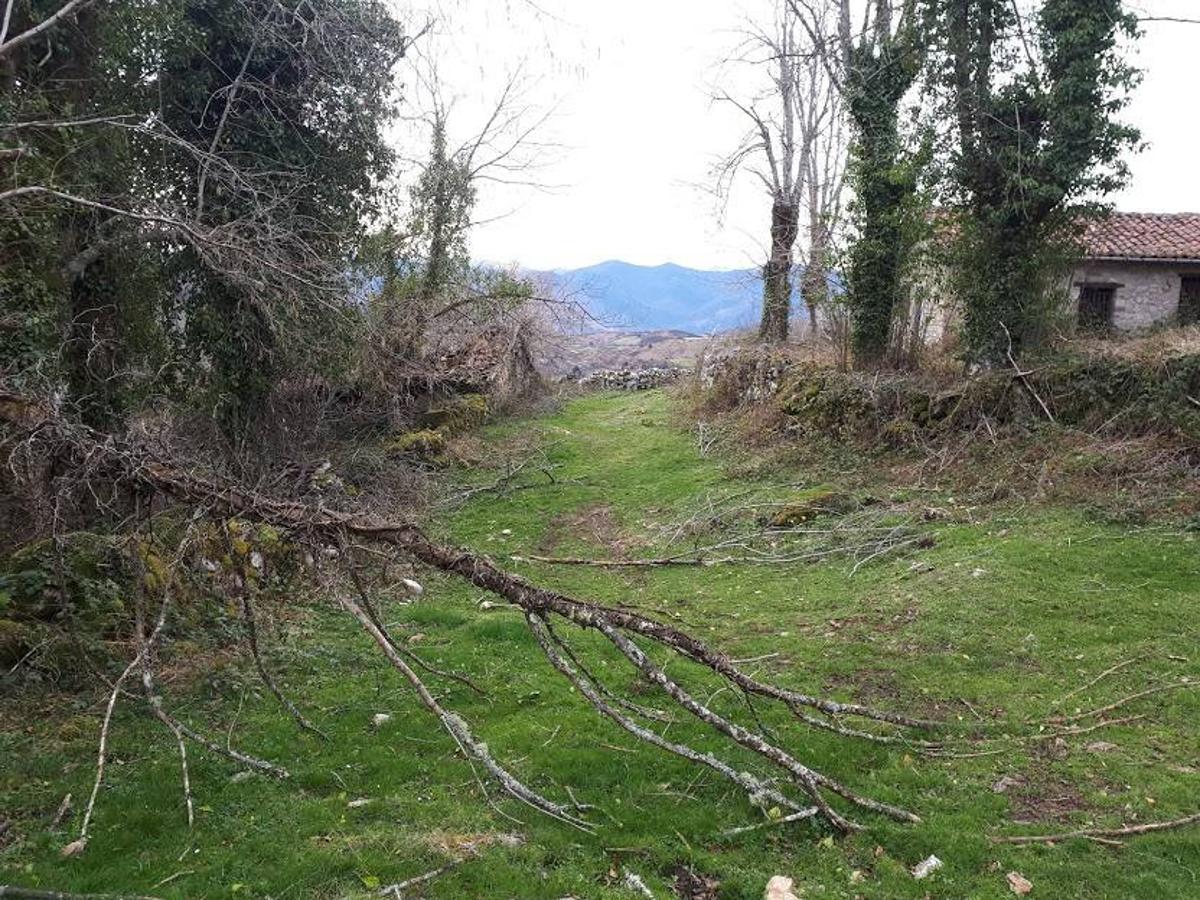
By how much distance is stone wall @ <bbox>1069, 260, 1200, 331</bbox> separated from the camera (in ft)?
69.0

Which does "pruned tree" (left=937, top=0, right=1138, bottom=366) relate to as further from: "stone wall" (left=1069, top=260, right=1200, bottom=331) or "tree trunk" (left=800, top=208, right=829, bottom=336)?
"stone wall" (left=1069, top=260, right=1200, bottom=331)

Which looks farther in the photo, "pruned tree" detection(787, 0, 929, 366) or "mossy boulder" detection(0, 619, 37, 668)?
"pruned tree" detection(787, 0, 929, 366)

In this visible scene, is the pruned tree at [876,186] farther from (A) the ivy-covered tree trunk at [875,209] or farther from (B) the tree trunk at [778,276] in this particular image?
(B) the tree trunk at [778,276]

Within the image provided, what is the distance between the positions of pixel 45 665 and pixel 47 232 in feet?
16.2

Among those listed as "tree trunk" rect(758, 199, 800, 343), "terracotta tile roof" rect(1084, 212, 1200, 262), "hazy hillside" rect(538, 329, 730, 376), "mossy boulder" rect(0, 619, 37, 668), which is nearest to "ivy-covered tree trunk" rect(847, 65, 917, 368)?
"tree trunk" rect(758, 199, 800, 343)

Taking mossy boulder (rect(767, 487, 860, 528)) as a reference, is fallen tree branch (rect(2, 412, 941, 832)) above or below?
above

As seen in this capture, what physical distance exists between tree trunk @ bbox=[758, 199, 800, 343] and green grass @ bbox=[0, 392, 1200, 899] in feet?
43.6

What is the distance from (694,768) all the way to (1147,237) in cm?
2258

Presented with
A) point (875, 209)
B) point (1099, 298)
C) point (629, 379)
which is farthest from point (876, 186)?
point (629, 379)

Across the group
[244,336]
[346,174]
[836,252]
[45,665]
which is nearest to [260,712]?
[45,665]

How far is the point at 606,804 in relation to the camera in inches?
203

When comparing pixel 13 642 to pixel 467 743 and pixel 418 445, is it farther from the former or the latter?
pixel 418 445

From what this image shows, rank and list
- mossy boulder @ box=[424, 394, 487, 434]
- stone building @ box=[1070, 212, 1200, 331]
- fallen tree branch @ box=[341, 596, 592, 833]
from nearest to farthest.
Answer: fallen tree branch @ box=[341, 596, 592, 833] → mossy boulder @ box=[424, 394, 487, 434] → stone building @ box=[1070, 212, 1200, 331]

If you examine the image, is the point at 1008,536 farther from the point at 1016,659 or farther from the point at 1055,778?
the point at 1055,778
